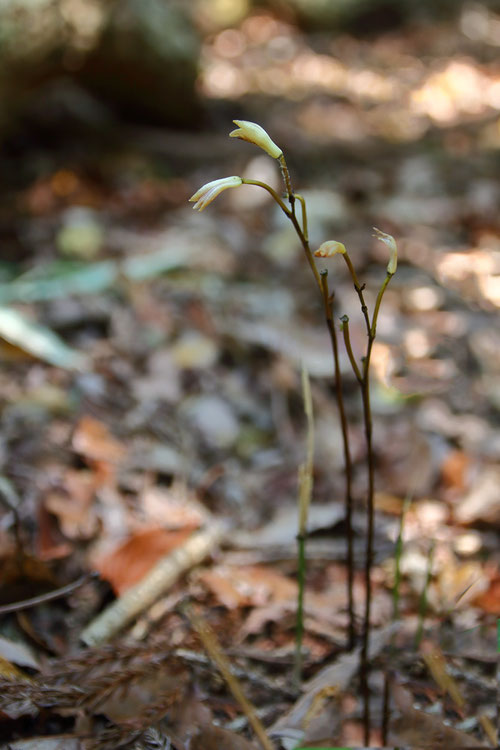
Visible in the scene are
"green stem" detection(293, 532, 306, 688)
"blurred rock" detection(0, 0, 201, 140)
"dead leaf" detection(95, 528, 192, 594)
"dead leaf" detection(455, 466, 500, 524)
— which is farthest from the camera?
"blurred rock" detection(0, 0, 201, 140)

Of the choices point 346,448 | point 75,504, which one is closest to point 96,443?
point 75,504

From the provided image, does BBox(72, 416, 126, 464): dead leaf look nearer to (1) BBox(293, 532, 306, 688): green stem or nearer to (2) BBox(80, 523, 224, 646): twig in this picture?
(2) BBox(80, 523, 224, 646): twig

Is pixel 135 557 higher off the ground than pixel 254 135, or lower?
lower

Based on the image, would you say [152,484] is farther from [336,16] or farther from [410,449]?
[336,16]

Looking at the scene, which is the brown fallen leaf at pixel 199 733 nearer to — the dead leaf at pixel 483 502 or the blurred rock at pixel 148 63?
the dead leaf at pixel 483 502

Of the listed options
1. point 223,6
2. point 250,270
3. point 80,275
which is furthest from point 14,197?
point 223,6

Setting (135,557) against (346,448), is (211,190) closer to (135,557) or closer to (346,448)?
(346,448)

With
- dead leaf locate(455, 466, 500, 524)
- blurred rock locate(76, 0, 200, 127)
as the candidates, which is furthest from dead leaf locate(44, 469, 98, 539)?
blurred rock locate(76, 0, 200, 127)

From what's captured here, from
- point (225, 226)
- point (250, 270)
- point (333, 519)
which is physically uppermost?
point (225, 226)

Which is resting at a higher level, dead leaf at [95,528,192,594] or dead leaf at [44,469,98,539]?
dead leaf at [44,469,98,539]
